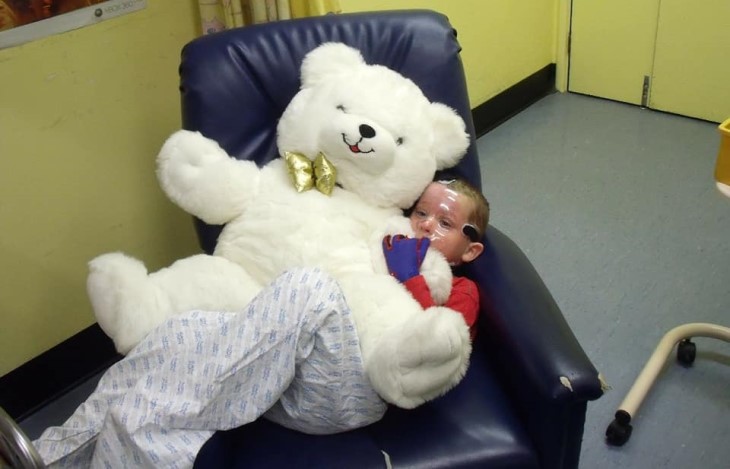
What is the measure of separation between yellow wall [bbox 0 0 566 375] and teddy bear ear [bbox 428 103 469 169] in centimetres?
78

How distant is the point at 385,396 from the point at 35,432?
1.07 m

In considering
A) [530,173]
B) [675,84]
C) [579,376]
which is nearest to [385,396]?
[579,376]

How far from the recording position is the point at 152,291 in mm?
1261

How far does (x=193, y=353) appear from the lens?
1.10 metres

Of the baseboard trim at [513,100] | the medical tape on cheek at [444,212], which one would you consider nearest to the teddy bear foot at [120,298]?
the medical tape on cheek at [444,212]

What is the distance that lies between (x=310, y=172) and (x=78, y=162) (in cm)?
65

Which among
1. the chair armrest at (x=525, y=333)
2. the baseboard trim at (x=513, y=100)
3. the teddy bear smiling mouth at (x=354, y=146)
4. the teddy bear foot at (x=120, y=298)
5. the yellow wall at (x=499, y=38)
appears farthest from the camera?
the baseboard trim at (x=513, y=100)

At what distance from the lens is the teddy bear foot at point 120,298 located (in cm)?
121

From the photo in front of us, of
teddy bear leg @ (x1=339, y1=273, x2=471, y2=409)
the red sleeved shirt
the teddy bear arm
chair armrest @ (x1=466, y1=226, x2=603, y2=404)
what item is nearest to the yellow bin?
chair armrest @ (x1=466, y1=226, x2=603, y2=404)

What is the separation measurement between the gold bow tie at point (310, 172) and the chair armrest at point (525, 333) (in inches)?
13.1

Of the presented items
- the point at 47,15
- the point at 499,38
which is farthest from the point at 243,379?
the point at 499,38

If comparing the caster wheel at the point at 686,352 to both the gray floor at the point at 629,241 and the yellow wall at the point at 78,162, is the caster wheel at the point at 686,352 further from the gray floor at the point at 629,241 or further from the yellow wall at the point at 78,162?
the yellow wall at the point at 78,162

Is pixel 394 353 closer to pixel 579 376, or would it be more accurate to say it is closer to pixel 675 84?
pixel 579 376

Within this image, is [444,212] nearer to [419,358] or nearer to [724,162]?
[419,358]
